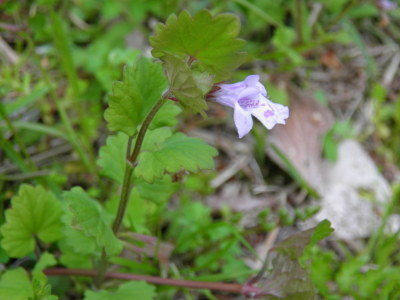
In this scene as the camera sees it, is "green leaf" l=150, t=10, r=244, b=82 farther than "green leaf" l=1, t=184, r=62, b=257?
No

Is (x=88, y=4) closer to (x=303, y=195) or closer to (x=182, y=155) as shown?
(x=303, y=195)

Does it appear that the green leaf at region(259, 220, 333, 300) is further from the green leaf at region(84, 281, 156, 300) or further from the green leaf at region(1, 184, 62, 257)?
the green leaf at region(1, 184, 62, 257)

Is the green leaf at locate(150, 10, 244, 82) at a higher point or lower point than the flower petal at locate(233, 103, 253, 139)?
higher

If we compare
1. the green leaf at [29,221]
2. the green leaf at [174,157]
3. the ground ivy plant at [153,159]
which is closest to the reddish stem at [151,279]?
the ground ivy plant at [153,159]

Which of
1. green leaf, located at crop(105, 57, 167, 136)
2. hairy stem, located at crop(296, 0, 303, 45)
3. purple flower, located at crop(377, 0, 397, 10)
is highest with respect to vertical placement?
green leaf, located at crop(105, 57, 167, 136)

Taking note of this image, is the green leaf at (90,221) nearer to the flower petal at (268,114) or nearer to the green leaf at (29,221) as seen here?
the green leaf at (29,221)

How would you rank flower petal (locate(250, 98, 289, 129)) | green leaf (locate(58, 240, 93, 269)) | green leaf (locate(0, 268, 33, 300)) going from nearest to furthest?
1. flower petal (locate(250, 98, 289, 129))
2. green leaf (locate(0, 268, 33, 300))
3. green leaf (locate(58, 240, 93, 269))

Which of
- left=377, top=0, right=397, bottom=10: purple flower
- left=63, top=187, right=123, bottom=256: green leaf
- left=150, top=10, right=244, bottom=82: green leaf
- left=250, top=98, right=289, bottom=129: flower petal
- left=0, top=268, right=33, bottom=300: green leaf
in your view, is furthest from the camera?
left=377, top=0, right=397, bottom=10: purple flower

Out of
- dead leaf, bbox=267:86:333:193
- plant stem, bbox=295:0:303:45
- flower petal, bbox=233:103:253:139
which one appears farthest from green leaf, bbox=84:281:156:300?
plant stem, bbox=295:0:303:45
